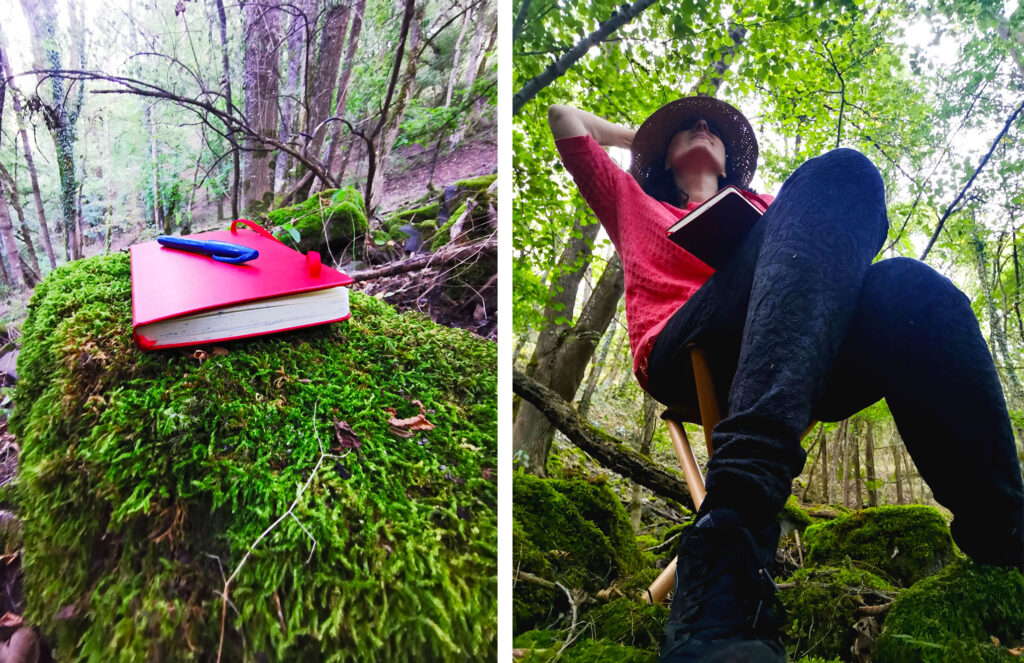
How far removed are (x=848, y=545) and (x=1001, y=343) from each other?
0.32 metres

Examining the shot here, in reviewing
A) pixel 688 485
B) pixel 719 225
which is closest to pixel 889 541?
pixel 688 485

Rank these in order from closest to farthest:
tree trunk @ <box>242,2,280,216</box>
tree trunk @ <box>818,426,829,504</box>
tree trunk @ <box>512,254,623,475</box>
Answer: tree trunk @ <box>818,426,829,504</box> → tree trunk @ <box>242,2,280,216</box> → tree trunk @ <box>512,254,623,475</box>

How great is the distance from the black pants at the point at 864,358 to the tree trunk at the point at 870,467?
0.05m

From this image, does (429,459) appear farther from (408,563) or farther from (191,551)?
(191,551)

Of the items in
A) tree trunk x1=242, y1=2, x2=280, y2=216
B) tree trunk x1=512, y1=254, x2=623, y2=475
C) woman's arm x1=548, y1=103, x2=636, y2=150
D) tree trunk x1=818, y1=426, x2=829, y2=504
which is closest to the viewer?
tree trunk x1=818, y1=426, x2=829, y2=504

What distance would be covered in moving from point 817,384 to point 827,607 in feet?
1.08

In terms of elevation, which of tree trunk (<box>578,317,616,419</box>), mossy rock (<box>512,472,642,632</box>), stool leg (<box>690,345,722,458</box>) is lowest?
mossy rock (<box>512,472,642,632</box>)

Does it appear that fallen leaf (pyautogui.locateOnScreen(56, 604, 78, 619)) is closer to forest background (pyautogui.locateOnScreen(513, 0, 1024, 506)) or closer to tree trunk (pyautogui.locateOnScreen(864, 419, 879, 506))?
forest background (pyautogui.locateOnScreen(513, 0, 1024, 506))

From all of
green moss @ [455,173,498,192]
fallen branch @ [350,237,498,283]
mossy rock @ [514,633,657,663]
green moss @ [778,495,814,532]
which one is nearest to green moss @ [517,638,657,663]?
mossy rock @ [514,633,657,663]

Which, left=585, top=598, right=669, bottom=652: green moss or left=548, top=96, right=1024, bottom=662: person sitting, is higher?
left=548, top=96, right=1024, bottom=662: person sitting

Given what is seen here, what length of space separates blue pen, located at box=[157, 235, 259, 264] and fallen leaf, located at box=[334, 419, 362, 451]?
9.8 inches

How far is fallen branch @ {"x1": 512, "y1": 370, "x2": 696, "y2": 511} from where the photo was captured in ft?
3.03

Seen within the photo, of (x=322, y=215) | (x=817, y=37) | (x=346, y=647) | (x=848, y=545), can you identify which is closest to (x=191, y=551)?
(x=346, y=647)

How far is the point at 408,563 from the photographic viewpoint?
0.45 meters
